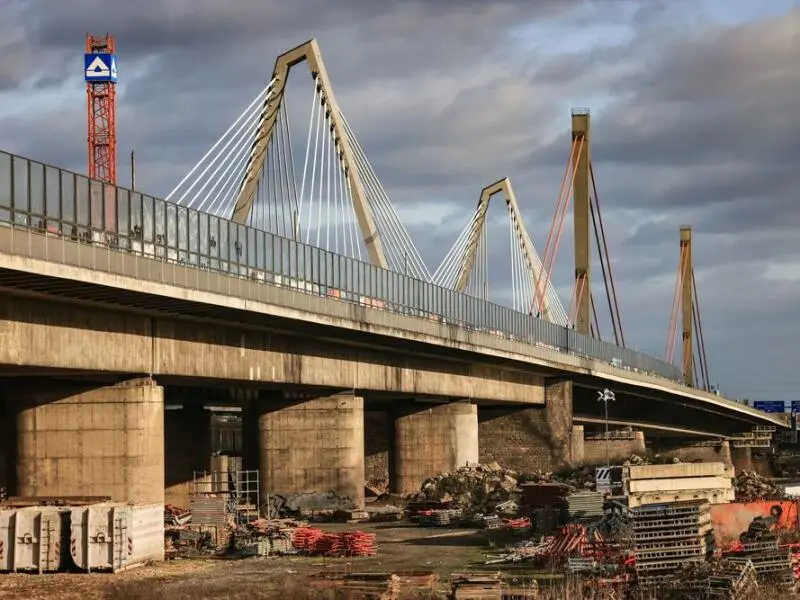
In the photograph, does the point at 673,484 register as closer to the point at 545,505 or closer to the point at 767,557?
the point at 545,505

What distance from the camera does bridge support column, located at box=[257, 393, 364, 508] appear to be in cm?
5975

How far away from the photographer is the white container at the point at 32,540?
35.7m

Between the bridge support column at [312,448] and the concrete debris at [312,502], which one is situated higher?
the bridge support column at [312,448]

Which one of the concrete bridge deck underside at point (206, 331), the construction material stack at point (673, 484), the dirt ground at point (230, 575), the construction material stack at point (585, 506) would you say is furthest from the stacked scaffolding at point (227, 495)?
the construction material stack at point (673, 484)

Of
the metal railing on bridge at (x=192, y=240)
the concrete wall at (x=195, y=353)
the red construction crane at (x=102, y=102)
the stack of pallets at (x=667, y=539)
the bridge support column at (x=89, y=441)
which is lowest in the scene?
the stack of pallets at (x=667, y=539)

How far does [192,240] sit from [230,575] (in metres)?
12.6

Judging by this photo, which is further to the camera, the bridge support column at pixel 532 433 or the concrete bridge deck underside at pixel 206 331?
the bridge support column at pixel 532 433

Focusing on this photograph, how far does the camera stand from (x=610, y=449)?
100 meters

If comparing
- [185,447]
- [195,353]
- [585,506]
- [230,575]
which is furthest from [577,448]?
[230,575]

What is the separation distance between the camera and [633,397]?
123375 mm

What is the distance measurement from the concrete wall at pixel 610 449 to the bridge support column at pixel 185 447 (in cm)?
2994

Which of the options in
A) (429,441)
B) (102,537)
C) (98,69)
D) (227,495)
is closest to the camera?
(102,537)

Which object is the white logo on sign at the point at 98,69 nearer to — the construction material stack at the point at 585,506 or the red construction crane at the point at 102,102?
the red construction crane at the point at 102,102

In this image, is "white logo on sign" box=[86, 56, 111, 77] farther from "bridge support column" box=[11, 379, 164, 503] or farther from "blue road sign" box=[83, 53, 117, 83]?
"bridge support column" box=[11, 379, 164, 503]
